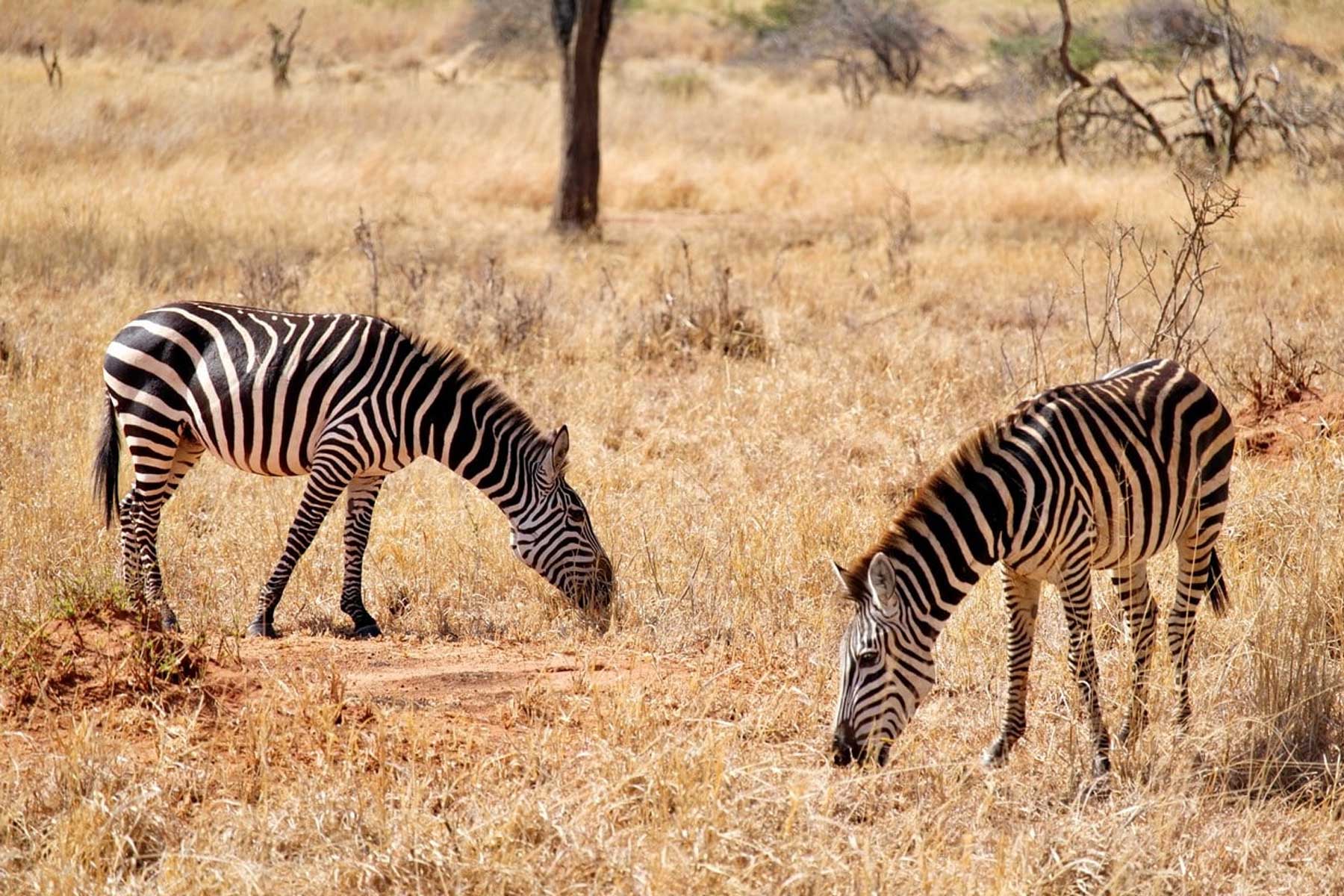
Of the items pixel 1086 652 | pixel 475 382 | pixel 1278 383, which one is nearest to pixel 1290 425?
pixel 1278 383

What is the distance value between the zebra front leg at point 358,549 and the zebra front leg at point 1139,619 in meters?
3.25

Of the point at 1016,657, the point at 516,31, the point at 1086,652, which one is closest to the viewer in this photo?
the point at 1086,652

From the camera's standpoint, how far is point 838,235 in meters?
14.4

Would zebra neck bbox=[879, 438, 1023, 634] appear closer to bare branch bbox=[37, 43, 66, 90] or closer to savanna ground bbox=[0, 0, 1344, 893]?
savanna ground bbox=[0, 0, 1344, 893]

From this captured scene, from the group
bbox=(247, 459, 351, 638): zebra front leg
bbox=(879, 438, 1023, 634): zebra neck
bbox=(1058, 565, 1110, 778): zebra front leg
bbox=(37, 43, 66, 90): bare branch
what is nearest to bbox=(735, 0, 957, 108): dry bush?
bbox=(37, 43, 66, 90): bare branch

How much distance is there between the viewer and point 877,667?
411 centimetres

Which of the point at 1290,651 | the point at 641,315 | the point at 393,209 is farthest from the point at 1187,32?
the point at 1290,651

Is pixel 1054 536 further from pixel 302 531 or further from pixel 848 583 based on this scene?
pixel 302 531

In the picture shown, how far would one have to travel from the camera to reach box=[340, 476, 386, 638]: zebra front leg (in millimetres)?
6117

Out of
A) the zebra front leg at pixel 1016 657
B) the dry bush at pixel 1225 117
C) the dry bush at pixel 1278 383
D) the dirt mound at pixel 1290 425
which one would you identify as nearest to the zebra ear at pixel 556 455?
the zebra front leg at pixel 1016 657

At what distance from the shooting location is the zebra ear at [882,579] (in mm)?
4043

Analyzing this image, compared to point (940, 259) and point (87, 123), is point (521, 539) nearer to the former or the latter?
point (940, 259)

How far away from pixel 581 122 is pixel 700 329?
600 centimetres

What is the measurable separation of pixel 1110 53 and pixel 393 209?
48.9ft
